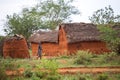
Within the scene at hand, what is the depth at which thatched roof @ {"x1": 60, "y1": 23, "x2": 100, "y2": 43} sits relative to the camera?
3325cm

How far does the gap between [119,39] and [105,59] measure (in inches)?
80.4

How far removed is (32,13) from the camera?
59.6 meters

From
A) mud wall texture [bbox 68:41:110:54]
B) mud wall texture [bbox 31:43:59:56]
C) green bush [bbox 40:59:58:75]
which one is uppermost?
green bush [bbox 40:59:58:75]

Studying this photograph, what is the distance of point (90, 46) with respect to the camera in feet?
111

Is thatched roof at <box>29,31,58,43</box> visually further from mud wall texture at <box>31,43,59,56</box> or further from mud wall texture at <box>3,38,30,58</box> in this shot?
mud wall texture at <box>3,38,30,58</box>

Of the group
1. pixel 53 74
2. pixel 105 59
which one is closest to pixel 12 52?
pixel 105 59

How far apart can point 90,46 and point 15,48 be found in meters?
8.34

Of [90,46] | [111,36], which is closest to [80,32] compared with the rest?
[90,46]

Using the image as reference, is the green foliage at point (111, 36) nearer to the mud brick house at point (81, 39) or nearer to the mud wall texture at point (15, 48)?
the mud wall texture at point (15, 48)

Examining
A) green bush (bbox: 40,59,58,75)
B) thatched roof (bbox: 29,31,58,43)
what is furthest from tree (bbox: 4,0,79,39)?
green bush (bbox: 40,59,58,75)

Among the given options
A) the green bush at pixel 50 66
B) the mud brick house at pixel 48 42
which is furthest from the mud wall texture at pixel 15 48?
the green bush at pixel 50 66

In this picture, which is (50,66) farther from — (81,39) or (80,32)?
(80,32)

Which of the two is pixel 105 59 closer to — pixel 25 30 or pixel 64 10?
pixel 25 30

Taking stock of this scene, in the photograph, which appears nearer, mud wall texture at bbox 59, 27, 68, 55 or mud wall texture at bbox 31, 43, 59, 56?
mud wall texture at bbox 59, 27, 68, 55
